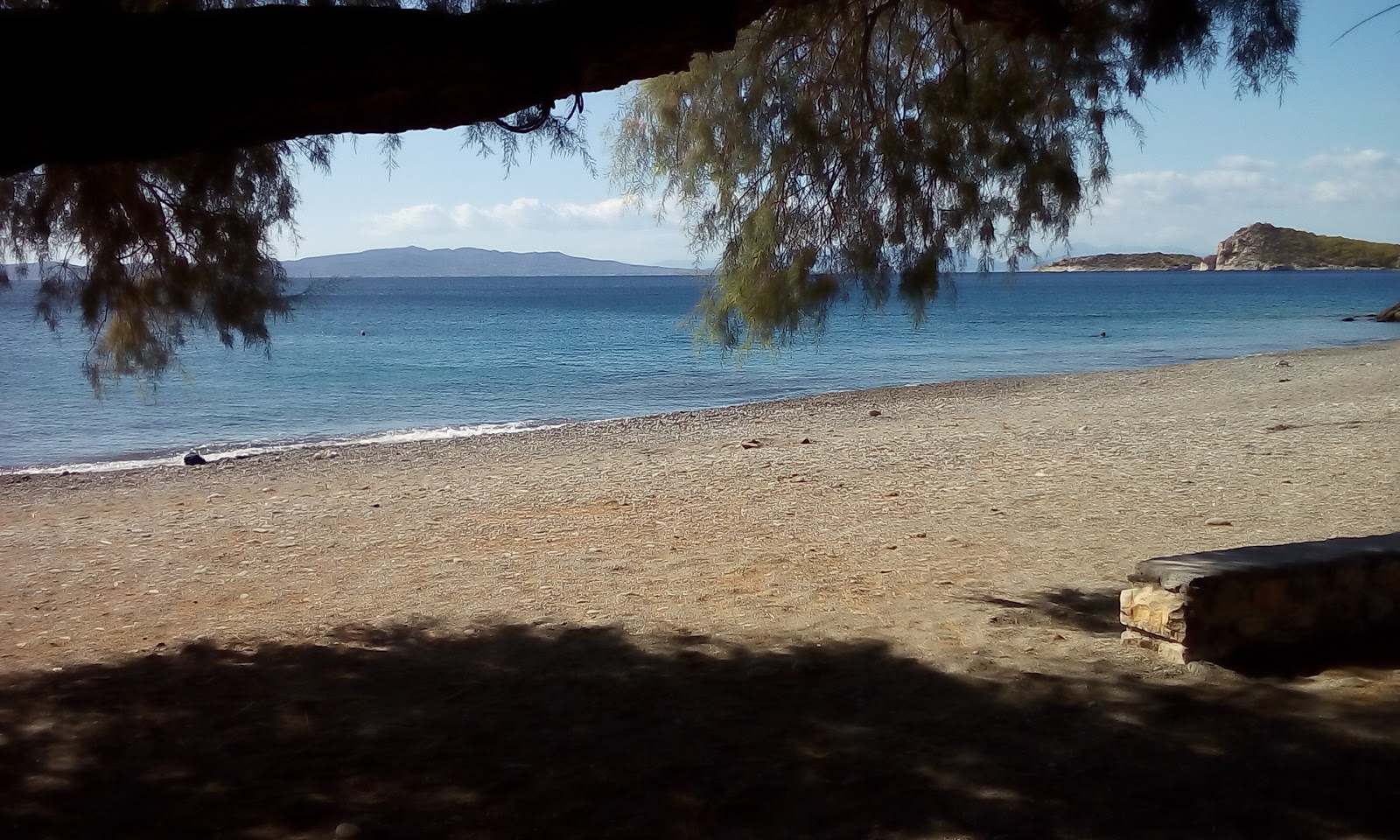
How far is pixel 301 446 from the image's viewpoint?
1838cm

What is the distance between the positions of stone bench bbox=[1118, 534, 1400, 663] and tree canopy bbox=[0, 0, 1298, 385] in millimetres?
2400

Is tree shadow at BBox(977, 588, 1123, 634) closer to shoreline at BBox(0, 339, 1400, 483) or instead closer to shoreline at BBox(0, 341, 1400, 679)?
shoreline at BBox(0, 341, 1400, 679)

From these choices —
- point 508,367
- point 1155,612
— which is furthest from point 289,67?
point 508,367

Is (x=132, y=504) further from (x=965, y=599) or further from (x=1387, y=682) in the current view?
(x=1387, y=682)

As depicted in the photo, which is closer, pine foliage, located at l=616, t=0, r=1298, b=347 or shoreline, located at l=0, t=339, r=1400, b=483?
pine foliage, located at l=616, t=0, r=1298, b=347

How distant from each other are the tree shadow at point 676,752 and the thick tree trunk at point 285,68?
2.08 metres

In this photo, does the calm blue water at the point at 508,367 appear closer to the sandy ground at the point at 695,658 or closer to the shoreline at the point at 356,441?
the shoreline at the point at 356,441

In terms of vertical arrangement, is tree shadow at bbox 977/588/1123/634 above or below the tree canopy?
below

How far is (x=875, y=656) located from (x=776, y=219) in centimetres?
281

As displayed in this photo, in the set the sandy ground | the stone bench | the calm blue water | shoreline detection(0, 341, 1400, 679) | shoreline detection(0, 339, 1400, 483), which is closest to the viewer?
the sandy ground

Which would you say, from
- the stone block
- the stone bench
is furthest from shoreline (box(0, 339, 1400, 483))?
the stone bench

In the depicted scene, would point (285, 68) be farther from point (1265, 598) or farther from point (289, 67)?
point (1265, 598)

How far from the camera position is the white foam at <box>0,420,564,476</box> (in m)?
16.2

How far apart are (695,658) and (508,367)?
103ft
